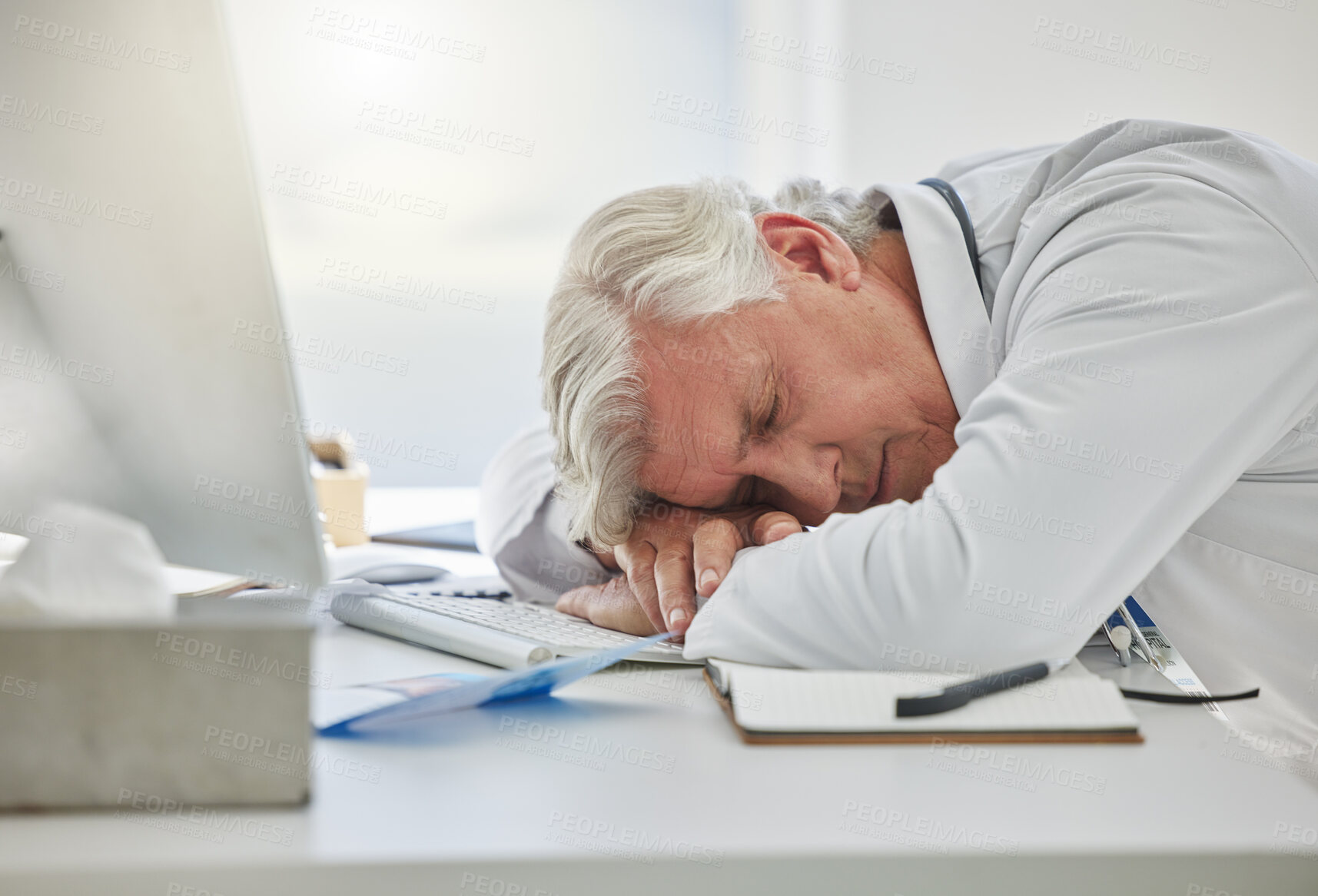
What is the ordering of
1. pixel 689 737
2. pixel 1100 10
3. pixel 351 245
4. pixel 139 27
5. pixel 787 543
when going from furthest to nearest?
pixel 351 245, pixel 1100 10, pixel 787 543, pixel 689 737, pixel 139 27

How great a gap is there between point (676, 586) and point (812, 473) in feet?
0.53

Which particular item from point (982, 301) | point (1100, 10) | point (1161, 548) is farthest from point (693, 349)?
point (1100, 10)

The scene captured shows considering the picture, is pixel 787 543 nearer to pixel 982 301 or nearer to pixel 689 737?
pixel 689 737

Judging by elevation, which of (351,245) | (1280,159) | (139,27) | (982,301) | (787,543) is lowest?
(351,245)

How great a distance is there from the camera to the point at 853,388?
2.85ft

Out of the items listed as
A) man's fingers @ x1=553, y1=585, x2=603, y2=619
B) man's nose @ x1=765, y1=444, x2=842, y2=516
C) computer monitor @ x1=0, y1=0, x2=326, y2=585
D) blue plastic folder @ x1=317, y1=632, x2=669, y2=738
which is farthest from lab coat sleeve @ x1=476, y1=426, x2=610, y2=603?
computer monitor @ x1=0, y1=0, x2=326, y2=585

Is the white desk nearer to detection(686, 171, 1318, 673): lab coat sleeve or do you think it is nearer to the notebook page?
the notebook page

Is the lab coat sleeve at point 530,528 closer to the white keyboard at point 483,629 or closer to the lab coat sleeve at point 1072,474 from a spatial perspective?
the white keyboard at point 483,629

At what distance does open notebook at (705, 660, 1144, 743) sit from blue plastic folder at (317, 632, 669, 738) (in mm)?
91

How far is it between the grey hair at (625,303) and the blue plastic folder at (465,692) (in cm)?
37

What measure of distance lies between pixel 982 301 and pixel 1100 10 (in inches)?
47.4

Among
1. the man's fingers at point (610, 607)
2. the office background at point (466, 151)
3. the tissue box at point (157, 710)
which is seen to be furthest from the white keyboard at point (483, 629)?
the office background at point (466, 151)

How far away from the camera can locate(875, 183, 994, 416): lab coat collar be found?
Answer: 2.91ft

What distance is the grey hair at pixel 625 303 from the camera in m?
0.89
